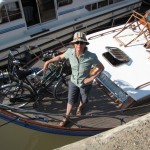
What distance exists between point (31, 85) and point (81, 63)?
52.8 inches

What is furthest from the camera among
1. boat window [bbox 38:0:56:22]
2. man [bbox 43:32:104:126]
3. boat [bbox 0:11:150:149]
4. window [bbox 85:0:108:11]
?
window [bbox 85:0:108:11]

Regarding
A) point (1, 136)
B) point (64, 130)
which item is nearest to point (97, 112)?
point (64, 130)

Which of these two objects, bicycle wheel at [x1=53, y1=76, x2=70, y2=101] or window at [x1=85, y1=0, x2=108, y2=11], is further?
window at [x1=85, y1=0, x2=108, y2=11]

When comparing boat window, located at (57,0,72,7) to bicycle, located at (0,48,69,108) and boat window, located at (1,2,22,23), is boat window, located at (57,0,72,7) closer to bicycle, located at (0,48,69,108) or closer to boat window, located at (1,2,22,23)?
boat window, located at (1,2,22,23)

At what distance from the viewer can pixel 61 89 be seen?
574 centimetres

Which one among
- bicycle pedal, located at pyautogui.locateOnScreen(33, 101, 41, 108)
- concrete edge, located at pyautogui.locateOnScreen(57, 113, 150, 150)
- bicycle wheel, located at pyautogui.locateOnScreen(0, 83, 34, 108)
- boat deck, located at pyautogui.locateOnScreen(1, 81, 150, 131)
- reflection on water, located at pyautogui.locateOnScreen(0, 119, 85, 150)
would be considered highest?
concrete edge, located at pyautogui.locateOnScreen(57, 113, 150, 150)

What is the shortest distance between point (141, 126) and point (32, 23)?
18.5ft

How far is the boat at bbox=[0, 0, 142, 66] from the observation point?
26.1 ft

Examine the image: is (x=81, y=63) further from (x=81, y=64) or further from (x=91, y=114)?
(x=91, y=114)

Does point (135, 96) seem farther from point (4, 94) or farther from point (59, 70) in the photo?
point (4, 94)

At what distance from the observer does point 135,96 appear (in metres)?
5.25

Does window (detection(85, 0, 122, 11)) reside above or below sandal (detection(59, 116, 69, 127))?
above

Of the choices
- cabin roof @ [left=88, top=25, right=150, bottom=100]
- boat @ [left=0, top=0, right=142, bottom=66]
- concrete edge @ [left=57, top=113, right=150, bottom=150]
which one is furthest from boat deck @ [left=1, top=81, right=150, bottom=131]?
boat @ [left=0, top=0, right=142, bottom=66]

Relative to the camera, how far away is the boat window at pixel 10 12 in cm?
765
